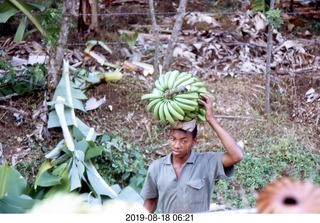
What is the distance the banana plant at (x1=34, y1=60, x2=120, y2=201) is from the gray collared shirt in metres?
1.37

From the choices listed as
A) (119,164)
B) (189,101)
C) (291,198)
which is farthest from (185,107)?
(119,164)

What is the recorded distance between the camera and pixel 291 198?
47 centimetres

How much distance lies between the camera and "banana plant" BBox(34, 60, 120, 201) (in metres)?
3.79

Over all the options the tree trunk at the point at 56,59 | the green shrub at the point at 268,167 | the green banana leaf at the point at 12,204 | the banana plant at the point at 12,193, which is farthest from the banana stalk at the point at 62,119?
the green banana leaf at the point at 12,204

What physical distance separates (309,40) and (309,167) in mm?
2094

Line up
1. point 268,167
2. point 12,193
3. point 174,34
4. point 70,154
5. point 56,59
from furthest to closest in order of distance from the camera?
point 174,34, point 56,59, point 268,167, point 70,154, point 12,193

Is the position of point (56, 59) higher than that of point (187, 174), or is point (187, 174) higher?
point (187, 174)

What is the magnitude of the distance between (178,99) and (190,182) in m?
0.39

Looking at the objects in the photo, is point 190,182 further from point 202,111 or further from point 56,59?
point 56,59

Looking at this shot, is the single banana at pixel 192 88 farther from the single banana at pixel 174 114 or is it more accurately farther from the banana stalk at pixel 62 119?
the banana stalk at pixel 62 119

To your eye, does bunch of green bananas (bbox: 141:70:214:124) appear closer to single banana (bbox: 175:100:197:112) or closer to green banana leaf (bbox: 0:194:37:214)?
single banana (bbox: 175:100:197:112)

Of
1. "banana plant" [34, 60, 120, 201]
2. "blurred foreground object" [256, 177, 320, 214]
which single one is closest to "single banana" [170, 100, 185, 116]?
"banana plant" [34, 60, 120, 201]

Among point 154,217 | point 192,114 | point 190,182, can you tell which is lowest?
point 190,182

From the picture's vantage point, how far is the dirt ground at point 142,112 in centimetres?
484
